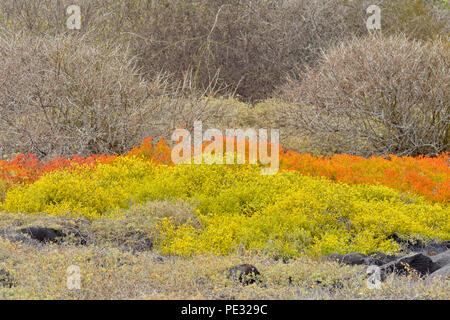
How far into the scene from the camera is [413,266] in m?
4.33

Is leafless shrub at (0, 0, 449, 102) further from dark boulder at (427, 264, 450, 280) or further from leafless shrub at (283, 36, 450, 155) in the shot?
dark boulder at (427, 264, 450, 280)

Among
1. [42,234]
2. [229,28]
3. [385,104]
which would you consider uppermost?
[229,28]

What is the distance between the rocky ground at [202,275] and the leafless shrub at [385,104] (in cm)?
469

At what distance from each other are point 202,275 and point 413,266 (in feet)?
5.69

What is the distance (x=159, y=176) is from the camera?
6793mm

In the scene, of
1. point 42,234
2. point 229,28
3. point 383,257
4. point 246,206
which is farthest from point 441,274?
point 229,28

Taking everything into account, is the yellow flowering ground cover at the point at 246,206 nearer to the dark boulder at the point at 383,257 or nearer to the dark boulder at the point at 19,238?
the dark boulder at the point at 383,257

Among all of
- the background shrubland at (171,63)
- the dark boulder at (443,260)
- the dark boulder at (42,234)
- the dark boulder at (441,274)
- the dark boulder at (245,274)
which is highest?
the background shrubland at (171,63)

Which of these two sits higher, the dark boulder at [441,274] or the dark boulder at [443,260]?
the dark boulder at [441,274]

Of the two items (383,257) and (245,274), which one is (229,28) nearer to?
(383,257)

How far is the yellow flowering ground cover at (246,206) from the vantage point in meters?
5.10

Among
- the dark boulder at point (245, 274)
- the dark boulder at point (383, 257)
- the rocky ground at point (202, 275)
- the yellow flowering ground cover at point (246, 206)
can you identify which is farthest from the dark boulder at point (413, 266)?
the dark boulder at point (245, 274)
